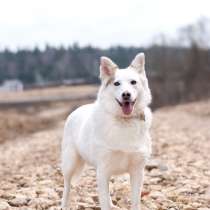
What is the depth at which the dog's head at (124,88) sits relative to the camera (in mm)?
6453

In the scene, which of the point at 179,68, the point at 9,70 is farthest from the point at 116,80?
the point at 9,70

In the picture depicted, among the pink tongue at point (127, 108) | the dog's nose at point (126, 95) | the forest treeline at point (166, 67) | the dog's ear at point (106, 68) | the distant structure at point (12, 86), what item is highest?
the dog's ear at point (106, 68)

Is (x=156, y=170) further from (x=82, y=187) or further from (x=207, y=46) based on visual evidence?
(x=207, y=46)

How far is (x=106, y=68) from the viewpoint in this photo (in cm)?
672

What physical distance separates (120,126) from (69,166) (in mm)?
1353

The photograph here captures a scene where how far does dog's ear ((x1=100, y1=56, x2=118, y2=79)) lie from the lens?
6691mm

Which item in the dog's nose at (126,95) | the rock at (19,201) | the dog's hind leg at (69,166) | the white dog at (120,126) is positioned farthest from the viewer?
the rock at (19,201)

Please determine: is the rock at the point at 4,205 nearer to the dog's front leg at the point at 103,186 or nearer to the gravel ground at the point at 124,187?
the gravel ground at the point at 124,187

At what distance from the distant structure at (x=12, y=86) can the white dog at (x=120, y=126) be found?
109 meters

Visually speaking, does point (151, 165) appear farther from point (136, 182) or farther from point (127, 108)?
point (127, 108)

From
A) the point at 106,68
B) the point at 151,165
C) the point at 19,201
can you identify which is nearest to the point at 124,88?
the point at 106,68

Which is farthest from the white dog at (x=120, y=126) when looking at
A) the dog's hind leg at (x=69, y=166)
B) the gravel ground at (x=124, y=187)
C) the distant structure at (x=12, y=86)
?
the distant structure at (x=12, y=86)

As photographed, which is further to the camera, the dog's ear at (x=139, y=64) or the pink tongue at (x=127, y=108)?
the dog's ear at (x=139, y=64)

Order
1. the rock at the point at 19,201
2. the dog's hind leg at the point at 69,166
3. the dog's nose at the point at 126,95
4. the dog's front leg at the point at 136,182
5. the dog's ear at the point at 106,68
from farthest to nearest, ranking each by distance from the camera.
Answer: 1. the rock at the point at 19,201
2. the dog's hind leg at the point at 69,166
3. the dog's front leg at the point at 136,182
4. the dog's ear at the point at 106,68
5. the dog's nose at the point at 126,95
